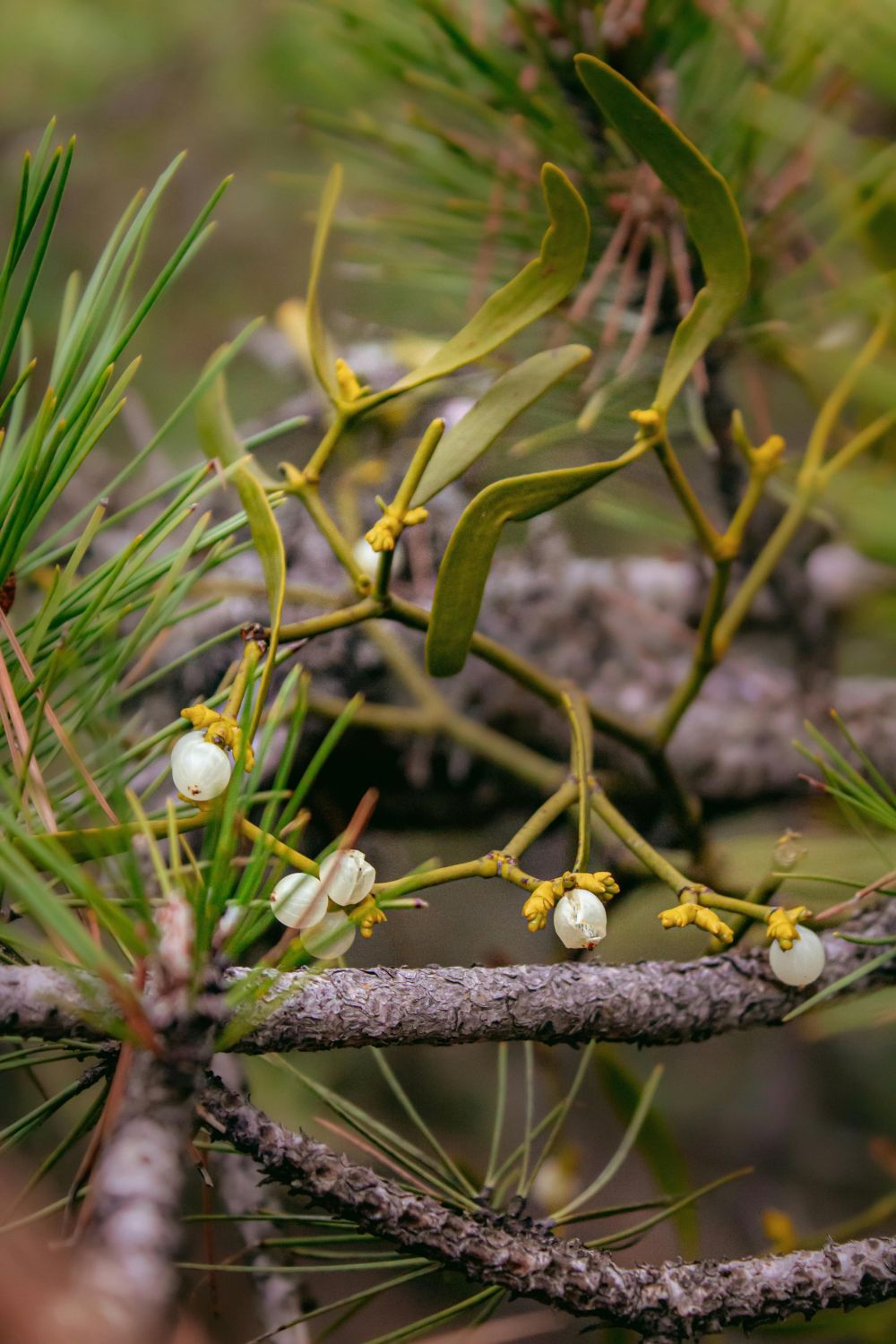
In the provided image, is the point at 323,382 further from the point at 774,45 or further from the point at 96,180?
the point at 96,180

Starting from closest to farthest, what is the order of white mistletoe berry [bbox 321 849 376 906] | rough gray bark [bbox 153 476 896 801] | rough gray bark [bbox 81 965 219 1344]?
rough gray bark [bbox 81 965 219 1344] < white mistletoe berry [bbox 321 849 376 906] < rough gray bark [bbox 153 476 896 801]

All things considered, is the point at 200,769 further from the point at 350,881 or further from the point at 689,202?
the point at 689,202

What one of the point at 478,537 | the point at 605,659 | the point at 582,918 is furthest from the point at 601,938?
Answer: the point at 605,659

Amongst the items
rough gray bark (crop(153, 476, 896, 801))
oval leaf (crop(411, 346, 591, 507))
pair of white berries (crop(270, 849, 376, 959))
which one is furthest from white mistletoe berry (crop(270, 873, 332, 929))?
rough gray bark (crop(153, 476, 896, 801))

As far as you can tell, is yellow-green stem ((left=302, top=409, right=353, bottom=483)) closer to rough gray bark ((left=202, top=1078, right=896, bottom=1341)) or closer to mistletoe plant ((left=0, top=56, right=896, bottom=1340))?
mistletoe plant ((left=0, top=56, right=896, bottom=1340))

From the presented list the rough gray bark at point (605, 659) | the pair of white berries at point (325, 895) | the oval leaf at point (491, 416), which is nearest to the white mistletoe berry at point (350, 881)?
the pair of white berries at point (325, 895)

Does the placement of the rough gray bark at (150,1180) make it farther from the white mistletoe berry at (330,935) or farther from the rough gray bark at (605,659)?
the rough gray bark at (605,659)

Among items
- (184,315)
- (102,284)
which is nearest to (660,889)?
(102,284)
